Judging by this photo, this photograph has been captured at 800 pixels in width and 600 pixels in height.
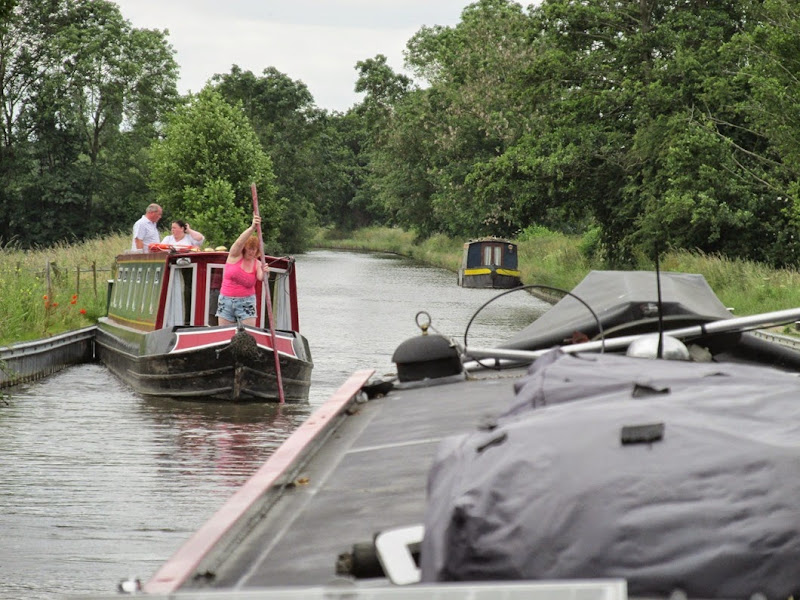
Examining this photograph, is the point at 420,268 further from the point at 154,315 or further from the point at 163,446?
the point at 163,446

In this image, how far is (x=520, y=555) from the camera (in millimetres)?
2967

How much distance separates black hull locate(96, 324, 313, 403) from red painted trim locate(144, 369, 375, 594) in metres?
8.44

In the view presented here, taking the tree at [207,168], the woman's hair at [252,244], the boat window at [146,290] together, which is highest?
the tree at [207,168]

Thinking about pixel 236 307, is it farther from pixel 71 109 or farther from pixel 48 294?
pixel 71 109

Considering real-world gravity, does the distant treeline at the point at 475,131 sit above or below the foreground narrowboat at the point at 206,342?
above

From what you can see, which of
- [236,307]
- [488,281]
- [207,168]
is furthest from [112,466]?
[207,168]

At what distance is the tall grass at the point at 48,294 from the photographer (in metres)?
19.6

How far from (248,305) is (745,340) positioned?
916cm

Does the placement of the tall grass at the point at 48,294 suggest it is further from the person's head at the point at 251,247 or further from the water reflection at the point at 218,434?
the person's head at the point at 251,247

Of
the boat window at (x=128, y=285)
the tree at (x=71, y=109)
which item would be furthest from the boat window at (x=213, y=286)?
the tree at (x=71, y=109)

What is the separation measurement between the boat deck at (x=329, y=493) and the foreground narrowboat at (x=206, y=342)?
27.4ft

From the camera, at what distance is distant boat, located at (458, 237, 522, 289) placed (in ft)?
153

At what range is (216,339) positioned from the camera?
16094 millimetres

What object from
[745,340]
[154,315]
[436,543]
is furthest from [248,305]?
[436,543]
